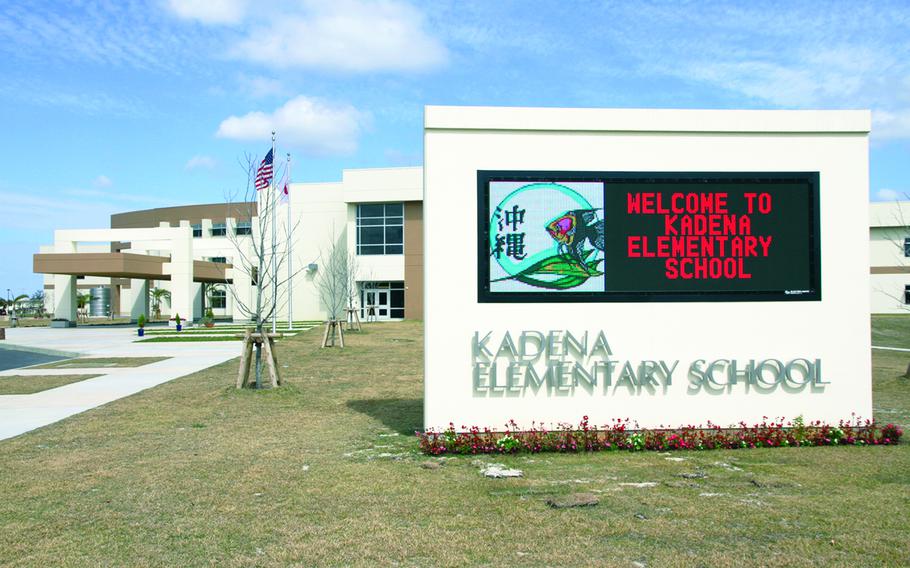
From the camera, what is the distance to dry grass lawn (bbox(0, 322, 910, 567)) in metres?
5.25

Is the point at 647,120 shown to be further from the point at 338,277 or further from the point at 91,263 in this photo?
the point at 91,263

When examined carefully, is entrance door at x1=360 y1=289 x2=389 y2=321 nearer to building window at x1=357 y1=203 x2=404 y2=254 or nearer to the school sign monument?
building window at x1=357 y1=203 x2=404 y2=254

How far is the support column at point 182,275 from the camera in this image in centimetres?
4753

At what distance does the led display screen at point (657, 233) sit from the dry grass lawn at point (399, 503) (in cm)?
206

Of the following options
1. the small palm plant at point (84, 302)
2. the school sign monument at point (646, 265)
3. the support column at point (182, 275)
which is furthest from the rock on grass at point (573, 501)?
the small palm plant at point (84, 302)

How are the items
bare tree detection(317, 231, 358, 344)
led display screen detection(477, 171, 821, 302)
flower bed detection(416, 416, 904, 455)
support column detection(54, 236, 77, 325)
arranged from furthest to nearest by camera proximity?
support column detection(54, 236, 77, 325) → bare tree detection(317, 231, 358, 344) → led display screen detection(477, 171, 821, 302) → flower bed detection(416, 416, 904, 455)

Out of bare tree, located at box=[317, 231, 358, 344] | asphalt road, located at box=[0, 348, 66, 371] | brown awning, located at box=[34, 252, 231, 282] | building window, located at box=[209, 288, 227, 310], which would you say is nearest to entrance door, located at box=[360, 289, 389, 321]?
bare tree, located at box=[317, 231, 358, 344]

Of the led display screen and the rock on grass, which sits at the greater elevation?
the led display screen

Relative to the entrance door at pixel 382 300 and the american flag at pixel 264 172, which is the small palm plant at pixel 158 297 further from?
the american flag at pixel 264 172

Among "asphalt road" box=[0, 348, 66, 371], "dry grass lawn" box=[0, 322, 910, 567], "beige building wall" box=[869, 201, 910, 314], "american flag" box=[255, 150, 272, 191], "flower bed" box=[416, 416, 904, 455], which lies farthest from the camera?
"beige building wall" box=[869, 201, 910, 314]

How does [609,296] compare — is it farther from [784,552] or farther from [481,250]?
[784,552]

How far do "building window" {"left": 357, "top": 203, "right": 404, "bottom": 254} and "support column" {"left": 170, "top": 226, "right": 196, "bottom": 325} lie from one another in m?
11.7

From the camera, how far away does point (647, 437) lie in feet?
28.8

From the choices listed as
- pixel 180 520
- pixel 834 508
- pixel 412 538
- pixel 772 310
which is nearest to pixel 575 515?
pixel 412 538
